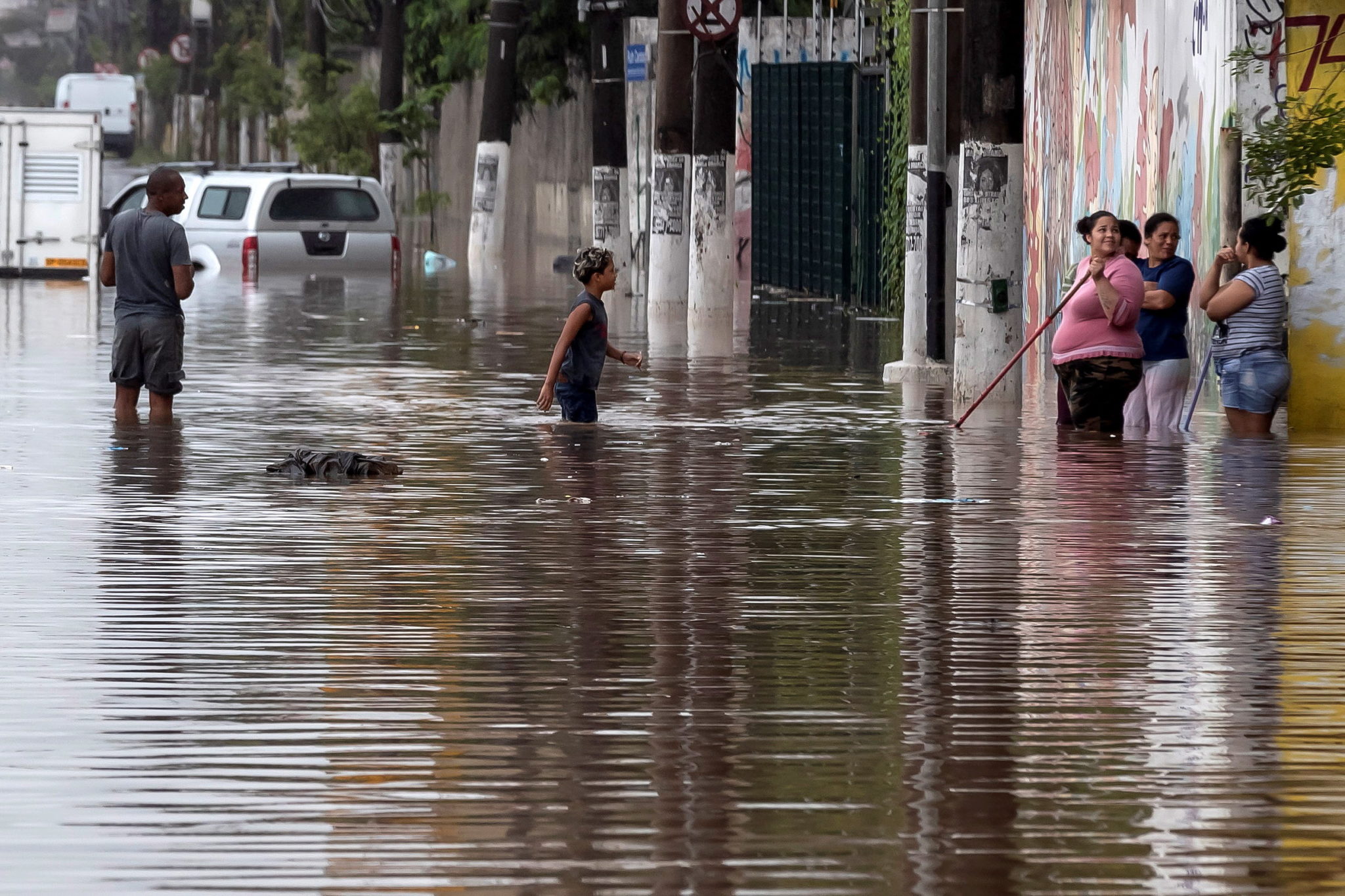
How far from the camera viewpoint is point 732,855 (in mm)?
5730

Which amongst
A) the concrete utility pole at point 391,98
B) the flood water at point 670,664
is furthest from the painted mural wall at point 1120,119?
the concrete utility pole at point 391,98

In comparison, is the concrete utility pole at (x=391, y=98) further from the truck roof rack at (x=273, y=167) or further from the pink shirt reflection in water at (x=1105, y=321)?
the pink shirt reflection in water at (x=1105, y=321)

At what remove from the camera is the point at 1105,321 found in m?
14.0

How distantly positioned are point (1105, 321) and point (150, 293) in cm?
517

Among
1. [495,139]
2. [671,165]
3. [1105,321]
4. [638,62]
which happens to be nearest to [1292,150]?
[1105,321]

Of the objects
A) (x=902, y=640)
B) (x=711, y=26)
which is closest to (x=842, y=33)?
(x=711, y=26)

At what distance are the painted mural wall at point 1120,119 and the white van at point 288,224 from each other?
10955mm

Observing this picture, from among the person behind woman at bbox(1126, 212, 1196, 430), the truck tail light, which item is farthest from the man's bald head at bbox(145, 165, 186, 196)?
the truck tail light

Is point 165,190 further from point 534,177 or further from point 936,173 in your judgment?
point 534,177

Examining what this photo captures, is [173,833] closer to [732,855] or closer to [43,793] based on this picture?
[43,793]

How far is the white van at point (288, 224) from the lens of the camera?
30.9m

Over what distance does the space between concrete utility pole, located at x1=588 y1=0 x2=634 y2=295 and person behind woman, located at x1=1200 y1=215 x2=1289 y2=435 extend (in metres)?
19.6

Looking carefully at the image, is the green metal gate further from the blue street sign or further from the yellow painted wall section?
the yellow painted wall section

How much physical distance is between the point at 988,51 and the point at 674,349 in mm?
6153
